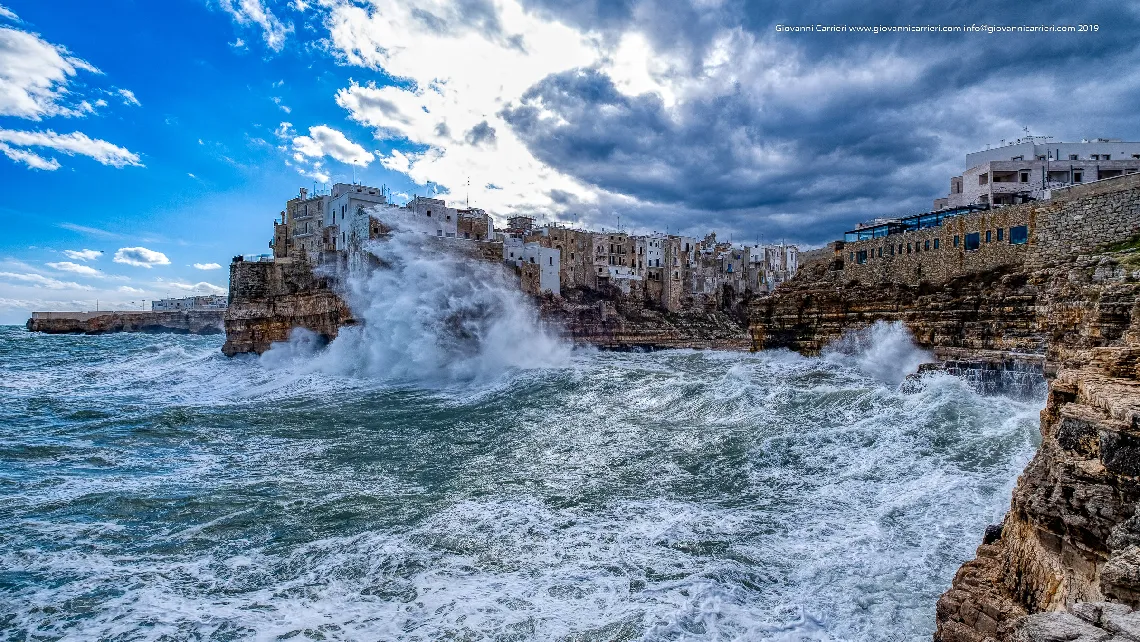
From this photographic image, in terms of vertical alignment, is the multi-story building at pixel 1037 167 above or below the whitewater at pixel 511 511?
above

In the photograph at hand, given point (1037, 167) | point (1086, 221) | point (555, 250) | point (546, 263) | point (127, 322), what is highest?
point (1037, 167)

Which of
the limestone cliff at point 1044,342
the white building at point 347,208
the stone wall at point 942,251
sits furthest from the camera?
the white building at point 347,208

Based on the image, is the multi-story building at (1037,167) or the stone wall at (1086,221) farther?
the multi-story building at (1037,167)

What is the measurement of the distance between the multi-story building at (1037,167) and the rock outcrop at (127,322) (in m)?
82.4

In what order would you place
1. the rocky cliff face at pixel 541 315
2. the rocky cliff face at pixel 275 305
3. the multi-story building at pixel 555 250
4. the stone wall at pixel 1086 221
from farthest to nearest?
the multi-story building at pixel 555 250 → the rocky cliff face at pixel 541 315 → the rocky cliff face at pixel 275 305 → the stone wall at pixel 1086 221

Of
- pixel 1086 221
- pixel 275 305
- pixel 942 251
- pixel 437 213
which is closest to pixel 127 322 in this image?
pixel 275 305

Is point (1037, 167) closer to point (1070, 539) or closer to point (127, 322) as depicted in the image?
point (1070, 539)

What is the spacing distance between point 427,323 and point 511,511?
2113 cm

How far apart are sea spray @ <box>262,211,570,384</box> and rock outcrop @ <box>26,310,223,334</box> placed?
176 ft

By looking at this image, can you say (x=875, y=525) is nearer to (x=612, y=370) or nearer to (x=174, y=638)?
(x=174, y=638)

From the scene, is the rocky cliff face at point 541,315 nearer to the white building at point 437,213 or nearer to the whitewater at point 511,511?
the white building at point 437,213

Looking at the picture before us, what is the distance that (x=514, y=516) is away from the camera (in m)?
8.67

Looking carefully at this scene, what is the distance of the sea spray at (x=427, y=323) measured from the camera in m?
27.3

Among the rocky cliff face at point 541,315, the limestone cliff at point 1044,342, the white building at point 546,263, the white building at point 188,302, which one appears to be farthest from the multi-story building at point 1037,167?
the white building at point 188,302
